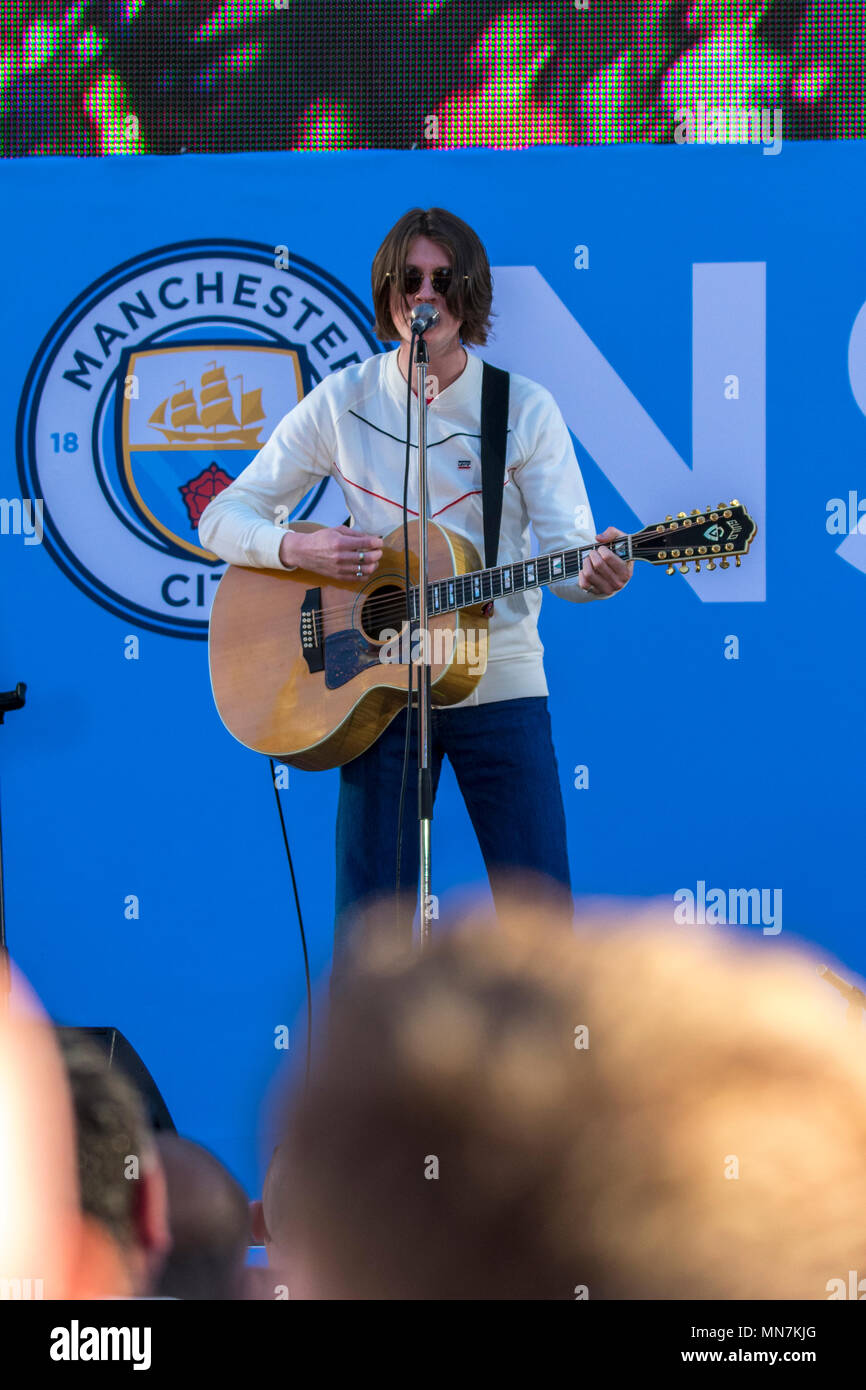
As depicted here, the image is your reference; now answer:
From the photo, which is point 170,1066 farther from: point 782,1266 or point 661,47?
point 661,47

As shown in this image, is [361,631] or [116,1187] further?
[361,631]

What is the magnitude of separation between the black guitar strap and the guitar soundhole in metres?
0.22

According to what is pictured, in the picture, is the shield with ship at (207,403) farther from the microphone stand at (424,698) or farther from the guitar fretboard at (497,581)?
the microphone stand at (424,698)

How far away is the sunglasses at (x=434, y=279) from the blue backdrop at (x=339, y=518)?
0.58 metres

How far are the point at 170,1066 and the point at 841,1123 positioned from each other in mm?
3072

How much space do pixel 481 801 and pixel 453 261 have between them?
4.15 feet

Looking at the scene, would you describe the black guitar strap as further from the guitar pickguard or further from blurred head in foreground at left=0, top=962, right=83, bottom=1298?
blurred head in foreground at left=0, top=962, right=83, bottom=1298

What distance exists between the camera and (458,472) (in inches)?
126

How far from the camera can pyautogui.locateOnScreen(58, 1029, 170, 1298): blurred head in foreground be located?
127cm

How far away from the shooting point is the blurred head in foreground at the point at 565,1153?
88 cm

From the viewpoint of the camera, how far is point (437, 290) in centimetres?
311

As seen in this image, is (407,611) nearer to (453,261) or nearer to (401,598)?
(401,598)
